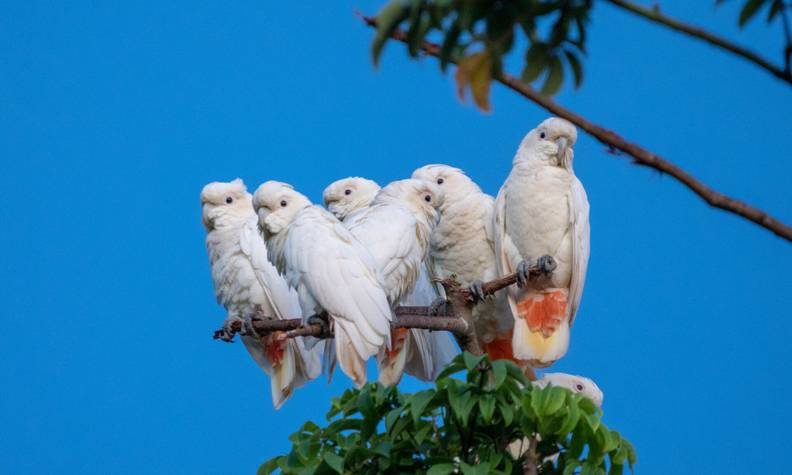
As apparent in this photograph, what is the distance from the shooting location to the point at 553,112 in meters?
1.13

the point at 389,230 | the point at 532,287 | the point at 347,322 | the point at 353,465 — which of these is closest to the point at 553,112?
the point at 353,465

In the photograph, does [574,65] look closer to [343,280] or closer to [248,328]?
[343,280]

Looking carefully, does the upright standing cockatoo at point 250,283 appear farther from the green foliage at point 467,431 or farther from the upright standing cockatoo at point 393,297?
the green foliage at point 467,431

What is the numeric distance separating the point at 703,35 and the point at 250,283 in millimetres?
3814

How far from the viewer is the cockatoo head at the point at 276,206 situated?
409 centimetres

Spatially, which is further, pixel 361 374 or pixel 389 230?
pixel 389 230

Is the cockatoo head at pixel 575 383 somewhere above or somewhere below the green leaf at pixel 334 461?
above

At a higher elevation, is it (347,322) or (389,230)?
(389,230)

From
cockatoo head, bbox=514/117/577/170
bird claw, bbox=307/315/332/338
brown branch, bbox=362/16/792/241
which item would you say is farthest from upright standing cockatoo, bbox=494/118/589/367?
brown branch, bbox=362/16/792/241

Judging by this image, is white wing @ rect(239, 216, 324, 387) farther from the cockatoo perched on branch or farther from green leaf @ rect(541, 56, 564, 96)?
green leaf @ rect(541, 56, 564, 96)

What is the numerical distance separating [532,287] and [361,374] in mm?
873

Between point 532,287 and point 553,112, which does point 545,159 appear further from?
point 553,112

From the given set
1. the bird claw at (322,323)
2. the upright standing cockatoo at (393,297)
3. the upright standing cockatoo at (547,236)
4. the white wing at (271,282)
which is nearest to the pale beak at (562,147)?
the upright standing cockatoo at (547,236)

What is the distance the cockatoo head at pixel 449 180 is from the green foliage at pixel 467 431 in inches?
53.1
